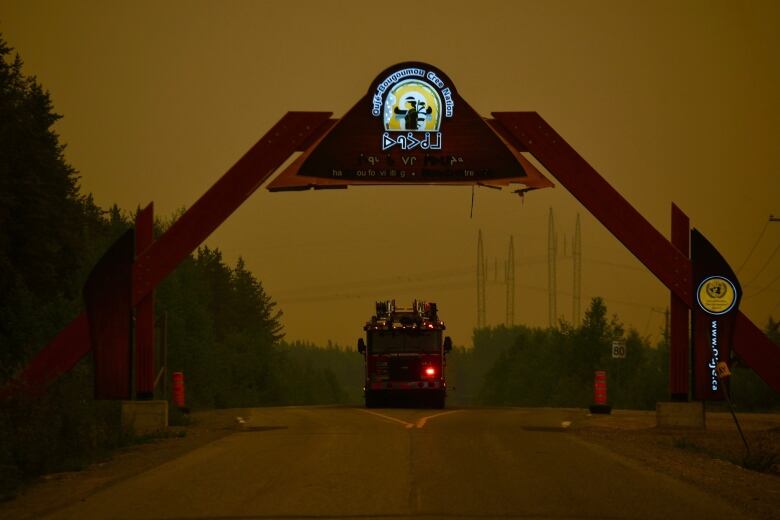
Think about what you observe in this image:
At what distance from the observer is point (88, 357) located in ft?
149

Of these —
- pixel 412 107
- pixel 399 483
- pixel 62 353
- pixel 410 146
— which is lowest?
pixel 399 483

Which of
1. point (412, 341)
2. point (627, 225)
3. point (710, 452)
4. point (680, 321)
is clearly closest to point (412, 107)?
point (627, 225)

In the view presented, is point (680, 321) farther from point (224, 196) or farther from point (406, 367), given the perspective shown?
point (406, 367)

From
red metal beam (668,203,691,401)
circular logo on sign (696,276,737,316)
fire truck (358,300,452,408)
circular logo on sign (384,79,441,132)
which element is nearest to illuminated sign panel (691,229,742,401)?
circular logo on sign (696,276,737,316)

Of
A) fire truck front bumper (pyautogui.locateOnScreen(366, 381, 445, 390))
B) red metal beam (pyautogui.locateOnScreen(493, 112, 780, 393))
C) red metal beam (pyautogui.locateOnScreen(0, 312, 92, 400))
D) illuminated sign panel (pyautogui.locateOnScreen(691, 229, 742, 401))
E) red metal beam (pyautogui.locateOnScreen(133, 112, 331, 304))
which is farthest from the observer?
fire truck front bumper (pyautogui.locateOnScreen(366, 381, 445, 390))

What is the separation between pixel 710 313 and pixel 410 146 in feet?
26.7

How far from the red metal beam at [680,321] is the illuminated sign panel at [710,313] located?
26 cm

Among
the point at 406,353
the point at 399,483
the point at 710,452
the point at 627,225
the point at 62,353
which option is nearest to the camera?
the point at 399,483

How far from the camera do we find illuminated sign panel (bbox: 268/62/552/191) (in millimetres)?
29406

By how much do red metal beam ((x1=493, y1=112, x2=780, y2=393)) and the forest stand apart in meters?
11.9

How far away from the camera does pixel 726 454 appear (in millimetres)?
24719

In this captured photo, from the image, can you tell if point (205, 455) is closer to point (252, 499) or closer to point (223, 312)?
point (252, 499)

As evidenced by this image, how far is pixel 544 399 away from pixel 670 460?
10772cm

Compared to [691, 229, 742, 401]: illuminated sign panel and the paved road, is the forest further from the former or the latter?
[691, 229, 742, 401]: illuminated sign panel
